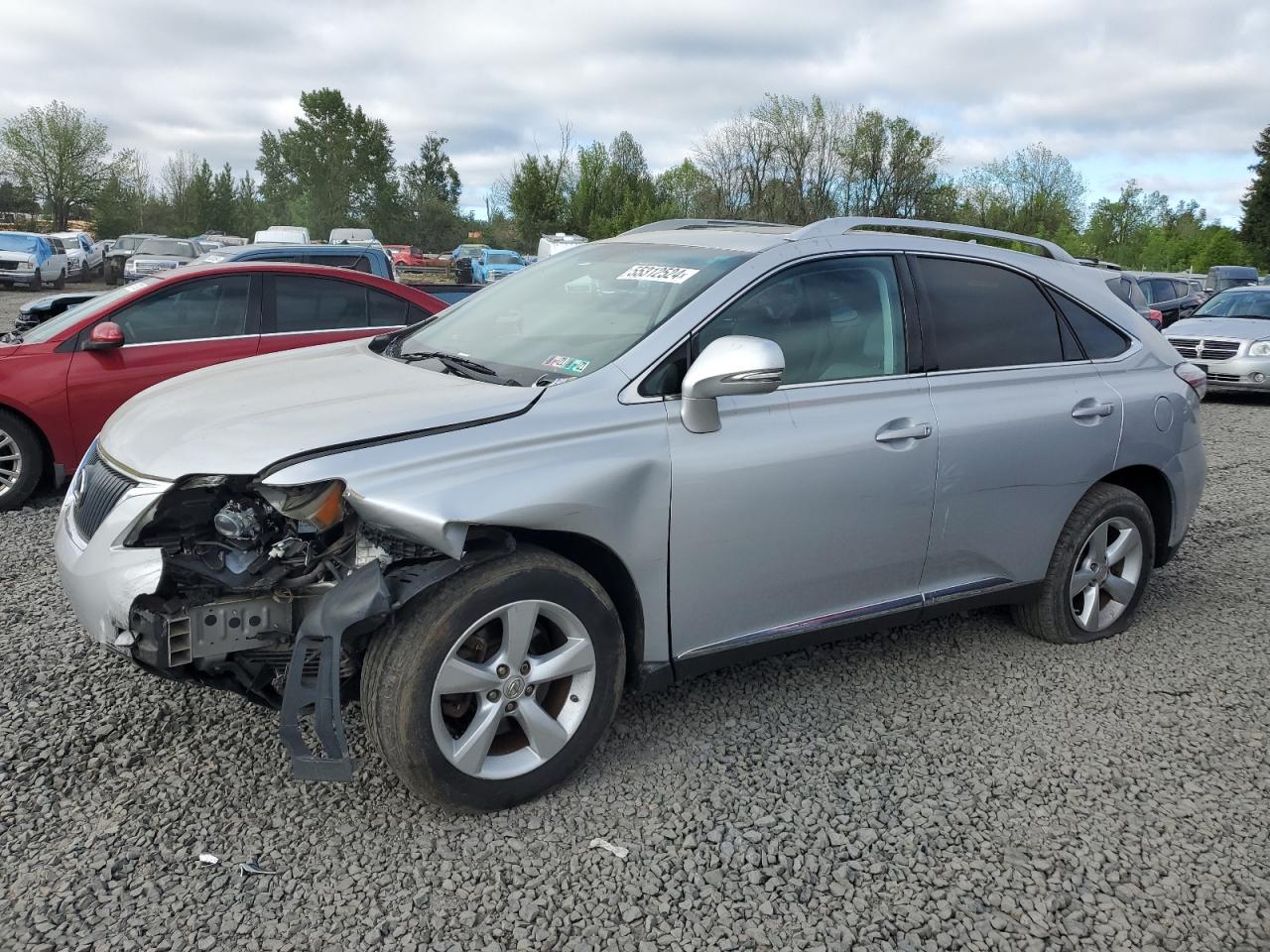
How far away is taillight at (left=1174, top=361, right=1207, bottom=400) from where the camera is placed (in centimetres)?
456

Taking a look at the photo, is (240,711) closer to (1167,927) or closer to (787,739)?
(787,739)

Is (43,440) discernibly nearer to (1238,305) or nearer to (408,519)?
(408,519)

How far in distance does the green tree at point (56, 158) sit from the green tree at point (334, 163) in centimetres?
1420

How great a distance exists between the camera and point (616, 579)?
3098 mm

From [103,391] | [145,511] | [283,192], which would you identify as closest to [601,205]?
[283,192]

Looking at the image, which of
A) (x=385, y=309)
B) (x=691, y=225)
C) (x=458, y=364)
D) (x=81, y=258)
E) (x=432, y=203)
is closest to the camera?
(x=458, y=364)

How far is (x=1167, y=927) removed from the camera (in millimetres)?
2588

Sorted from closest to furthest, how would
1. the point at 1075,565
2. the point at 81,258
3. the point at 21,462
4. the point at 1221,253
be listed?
the point at 1075,565 < the point at 21,462 < the point at 81,258 < the point at 1221,253

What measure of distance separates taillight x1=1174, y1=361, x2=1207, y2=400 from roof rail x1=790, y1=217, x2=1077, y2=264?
692 mm

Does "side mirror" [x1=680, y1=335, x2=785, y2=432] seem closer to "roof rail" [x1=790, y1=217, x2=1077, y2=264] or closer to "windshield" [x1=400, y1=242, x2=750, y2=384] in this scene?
"windshield" [x1=400, y1=242, x2=750, y2=384]

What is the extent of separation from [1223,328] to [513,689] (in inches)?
558

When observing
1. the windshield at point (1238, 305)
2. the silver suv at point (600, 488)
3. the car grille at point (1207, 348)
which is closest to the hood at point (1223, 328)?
the car grille at point (1207, 348)

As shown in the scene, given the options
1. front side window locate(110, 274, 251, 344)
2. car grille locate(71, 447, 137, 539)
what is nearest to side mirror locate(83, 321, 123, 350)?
front side window locate(110, 274, 251, 344)

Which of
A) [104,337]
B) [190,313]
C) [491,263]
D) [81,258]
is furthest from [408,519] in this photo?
[81,258]
